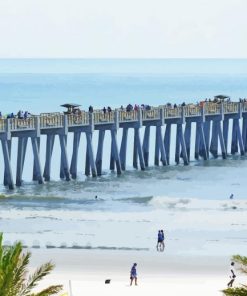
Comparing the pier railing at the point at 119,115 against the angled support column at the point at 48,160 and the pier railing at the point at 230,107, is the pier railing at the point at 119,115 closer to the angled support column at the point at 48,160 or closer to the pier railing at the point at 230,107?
the pier railing at the point at 230,107

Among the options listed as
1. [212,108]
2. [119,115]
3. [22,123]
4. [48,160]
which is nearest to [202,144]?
[212,108]

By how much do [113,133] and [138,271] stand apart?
2568cm

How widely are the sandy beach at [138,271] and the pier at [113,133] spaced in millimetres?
15175

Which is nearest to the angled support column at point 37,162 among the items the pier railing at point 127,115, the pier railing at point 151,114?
the pier railing at point 127,115

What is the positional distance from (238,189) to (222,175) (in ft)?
14.0

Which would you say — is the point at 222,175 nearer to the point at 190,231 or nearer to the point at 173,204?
the point at 173,204

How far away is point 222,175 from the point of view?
241ft

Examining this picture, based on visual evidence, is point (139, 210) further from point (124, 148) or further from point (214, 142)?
point (214, 142)

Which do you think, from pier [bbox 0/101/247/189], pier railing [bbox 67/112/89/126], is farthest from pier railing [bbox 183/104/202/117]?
pier railing [bbox 67/112/89/126]

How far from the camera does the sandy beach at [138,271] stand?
34281mm

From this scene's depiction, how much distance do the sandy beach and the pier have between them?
15175 millimetres

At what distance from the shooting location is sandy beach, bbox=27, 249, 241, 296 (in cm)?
3428

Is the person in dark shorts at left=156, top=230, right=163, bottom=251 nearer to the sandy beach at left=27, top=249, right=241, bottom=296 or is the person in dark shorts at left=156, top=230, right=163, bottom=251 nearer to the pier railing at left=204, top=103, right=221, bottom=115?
the sandy beach at left=27, top=249, right=241, bottom=296

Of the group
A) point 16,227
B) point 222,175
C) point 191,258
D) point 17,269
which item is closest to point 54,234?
point 16,227
